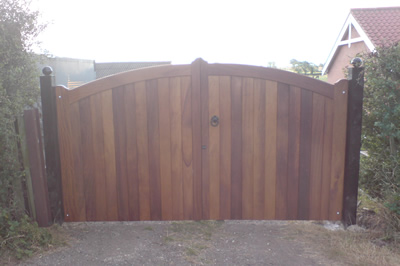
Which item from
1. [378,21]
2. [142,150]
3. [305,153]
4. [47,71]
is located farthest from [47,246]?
[378,21]

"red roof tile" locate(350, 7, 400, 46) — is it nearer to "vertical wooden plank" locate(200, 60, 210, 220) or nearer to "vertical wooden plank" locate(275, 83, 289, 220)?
"vertical wooden plank" locate(275, 83, 289, 220)

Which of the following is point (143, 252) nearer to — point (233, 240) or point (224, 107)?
point (233, 240)

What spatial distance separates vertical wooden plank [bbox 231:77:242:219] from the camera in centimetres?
387

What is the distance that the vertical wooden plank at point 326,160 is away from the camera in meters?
3.87

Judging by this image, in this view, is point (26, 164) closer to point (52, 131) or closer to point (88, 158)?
point (52, 131)

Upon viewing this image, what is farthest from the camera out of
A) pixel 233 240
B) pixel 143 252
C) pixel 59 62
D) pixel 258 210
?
pixel 59 62

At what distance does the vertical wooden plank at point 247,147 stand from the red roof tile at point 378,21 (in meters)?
12.1

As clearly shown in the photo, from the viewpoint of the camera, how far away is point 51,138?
3873mm

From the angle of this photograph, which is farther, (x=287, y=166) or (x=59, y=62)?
(x=59, y=62)

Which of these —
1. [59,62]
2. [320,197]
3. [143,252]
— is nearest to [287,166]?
[320,197]

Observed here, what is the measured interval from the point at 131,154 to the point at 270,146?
1.58 metres

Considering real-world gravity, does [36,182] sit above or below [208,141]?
below

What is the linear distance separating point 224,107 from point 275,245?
1.58m

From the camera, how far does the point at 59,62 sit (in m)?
8.21
